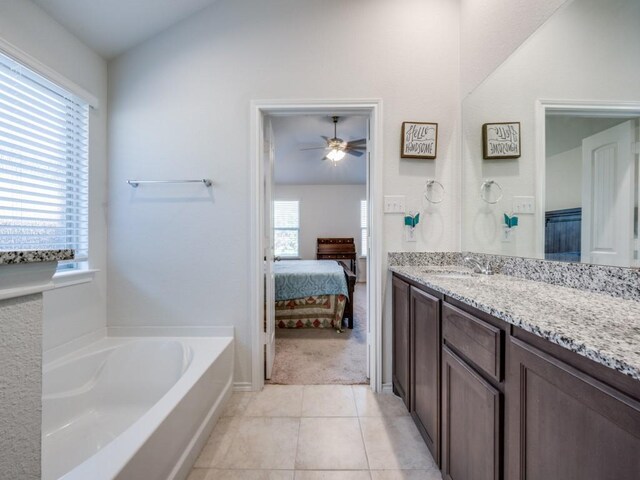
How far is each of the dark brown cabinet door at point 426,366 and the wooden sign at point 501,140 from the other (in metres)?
1.00

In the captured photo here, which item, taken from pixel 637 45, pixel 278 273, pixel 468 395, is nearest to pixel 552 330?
pixel 468 395

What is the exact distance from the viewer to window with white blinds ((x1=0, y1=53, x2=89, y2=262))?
1.39 m

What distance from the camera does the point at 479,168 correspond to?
6.06 ft

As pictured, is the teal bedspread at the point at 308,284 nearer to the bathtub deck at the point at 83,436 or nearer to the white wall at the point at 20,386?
the bathtub deck at the point at 83,436

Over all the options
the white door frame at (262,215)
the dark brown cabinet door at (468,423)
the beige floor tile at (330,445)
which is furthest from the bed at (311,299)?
the dark brown cabinet door at (468,423)

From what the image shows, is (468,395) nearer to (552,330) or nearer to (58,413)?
(552,330)

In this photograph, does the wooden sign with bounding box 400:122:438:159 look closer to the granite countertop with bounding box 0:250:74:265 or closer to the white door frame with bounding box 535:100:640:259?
the white door frame with bounding box 535:100:640:259

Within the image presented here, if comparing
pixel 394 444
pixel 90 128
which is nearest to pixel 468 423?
pixel 394 444

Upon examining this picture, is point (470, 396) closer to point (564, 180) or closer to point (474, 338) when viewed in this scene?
point (474, 338)

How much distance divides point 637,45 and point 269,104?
1771mm

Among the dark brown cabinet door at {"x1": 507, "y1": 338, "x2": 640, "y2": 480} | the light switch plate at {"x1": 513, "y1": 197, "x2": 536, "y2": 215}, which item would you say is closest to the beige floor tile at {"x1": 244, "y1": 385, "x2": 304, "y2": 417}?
the dark brown cabinet door at {"x1": 507, "y1": 338, "x2": 640, "y2": 480}

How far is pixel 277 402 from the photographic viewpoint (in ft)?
6.04

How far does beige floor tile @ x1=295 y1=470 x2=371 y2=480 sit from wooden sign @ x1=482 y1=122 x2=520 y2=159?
72.5 inches

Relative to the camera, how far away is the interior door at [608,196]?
3.08 feet
